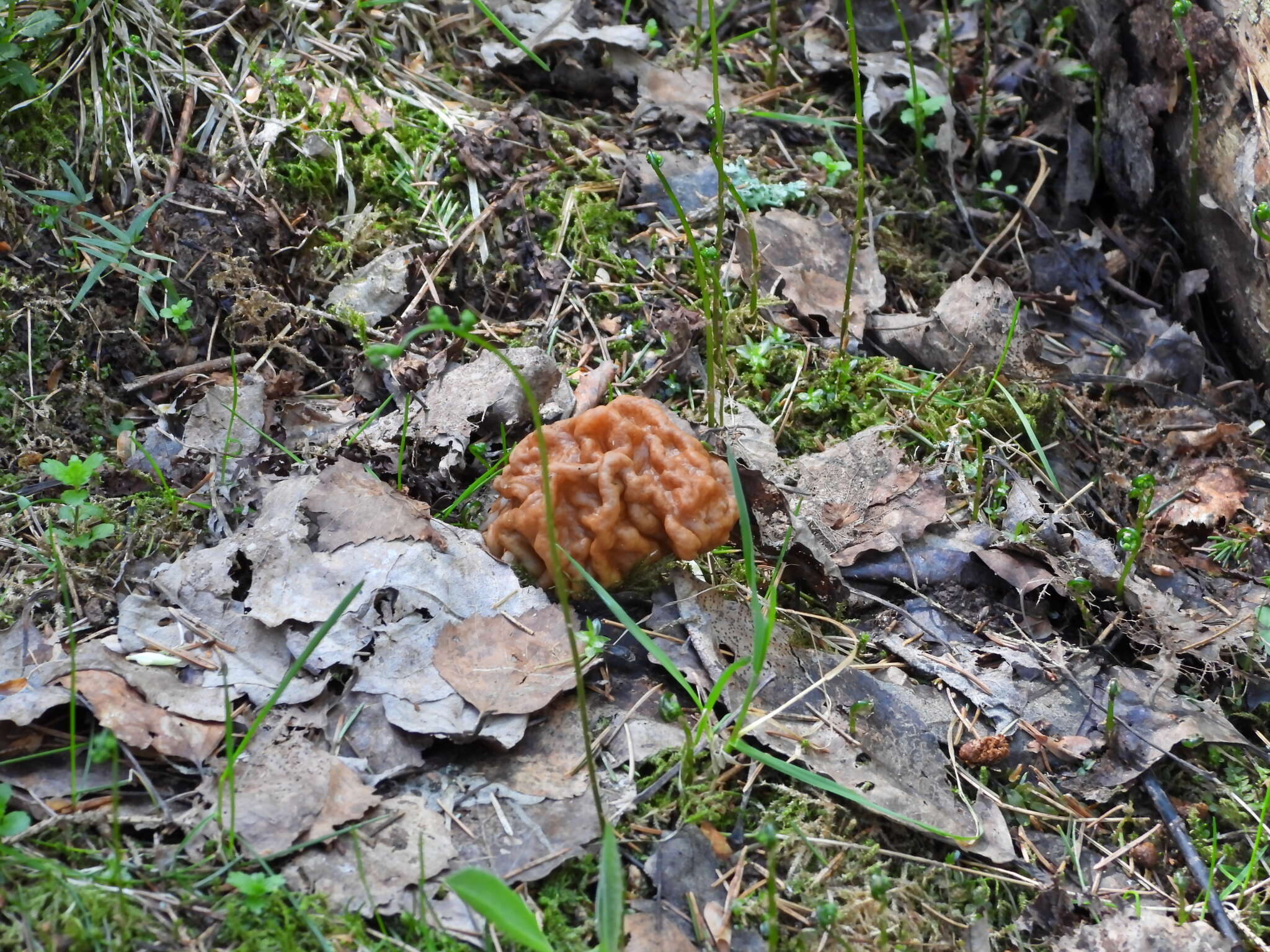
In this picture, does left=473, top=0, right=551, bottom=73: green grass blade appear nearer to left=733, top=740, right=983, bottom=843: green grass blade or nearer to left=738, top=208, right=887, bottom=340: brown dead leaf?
left=738, top=208, right=887, bottom=340: brown dead leaf

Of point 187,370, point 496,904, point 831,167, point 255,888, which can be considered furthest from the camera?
point 831,167

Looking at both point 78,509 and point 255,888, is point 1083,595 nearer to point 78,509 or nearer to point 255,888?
point 255,888

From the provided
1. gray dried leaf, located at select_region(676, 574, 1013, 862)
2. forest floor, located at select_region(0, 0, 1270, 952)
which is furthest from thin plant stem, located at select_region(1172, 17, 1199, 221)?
gray dried leaf, located at select_region(676, 574, 1013, 862)

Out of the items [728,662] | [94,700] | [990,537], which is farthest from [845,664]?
[94,700]

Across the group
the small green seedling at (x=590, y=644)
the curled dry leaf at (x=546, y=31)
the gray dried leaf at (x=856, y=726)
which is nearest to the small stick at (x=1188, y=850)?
the gray dried leaf at (x=856, y=726)

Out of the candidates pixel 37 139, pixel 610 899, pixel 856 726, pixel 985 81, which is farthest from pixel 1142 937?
pixel 37 139

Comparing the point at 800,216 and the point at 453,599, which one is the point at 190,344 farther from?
the point at 800,216
